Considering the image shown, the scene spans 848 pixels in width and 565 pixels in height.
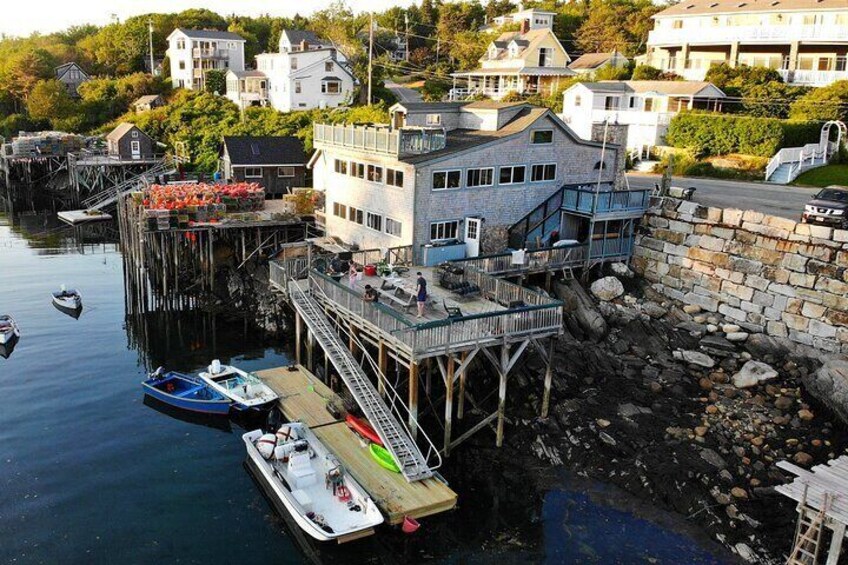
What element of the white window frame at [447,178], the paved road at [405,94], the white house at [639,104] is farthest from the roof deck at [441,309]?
the paved road at [405,94]

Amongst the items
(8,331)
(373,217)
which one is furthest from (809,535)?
(8,331)

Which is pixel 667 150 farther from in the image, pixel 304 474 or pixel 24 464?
pixel 24 464

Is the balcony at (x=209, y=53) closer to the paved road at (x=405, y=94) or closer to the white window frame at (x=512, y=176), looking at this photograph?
the paved road at (x=405, y=94)

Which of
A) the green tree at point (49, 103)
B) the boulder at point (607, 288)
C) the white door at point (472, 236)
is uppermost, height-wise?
the green tree at point (49, 103)

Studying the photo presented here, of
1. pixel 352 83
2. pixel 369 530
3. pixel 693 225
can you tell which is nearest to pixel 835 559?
pixel 369 530

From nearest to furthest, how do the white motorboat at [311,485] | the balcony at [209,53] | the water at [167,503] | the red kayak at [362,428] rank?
the white motorboat at [311,485], the water at [167,503], the red kayak at [362,428], the balcony at [209,53]

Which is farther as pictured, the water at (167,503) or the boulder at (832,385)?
the boulder at (832,385)

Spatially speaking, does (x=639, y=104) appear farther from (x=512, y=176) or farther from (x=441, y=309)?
(x=441, y=309)
